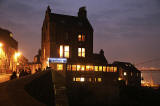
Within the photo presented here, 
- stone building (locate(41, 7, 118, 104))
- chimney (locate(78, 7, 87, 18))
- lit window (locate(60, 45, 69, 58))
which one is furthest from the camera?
chimney (locate(78, 7, 87, 18))

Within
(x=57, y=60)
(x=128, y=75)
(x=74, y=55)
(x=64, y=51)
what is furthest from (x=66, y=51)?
(x=128, y=75)

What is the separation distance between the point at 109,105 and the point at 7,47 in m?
31.4

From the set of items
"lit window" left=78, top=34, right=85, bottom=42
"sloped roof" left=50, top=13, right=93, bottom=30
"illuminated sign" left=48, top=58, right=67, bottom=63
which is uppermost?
"sloped roof" left=50, top=13, right=93, bottom=30

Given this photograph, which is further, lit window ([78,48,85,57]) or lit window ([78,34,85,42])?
lit window ([78,34,85,42])

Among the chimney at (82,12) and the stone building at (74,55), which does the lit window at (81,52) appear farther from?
the chimney at (82,12)

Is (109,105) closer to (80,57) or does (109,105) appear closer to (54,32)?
(80,57)

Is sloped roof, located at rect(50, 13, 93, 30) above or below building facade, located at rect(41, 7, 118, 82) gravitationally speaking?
above

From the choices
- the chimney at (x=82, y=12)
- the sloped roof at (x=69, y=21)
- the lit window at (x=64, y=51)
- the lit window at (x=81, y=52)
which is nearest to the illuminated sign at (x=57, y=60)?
the lit window at (x=64, y=51)

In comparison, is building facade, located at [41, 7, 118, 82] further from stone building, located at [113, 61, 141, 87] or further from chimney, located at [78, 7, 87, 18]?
stone building, located at [113, 61, 141, 87]

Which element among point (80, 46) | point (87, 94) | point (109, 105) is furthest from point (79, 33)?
point (109, 105)

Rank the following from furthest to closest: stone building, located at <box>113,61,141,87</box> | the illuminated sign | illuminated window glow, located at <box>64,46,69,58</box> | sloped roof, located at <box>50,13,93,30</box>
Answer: stone building, located at <box>113,61,141,87</box>, sloped roof, located at <box>50,13,93,30</box>, illuminated window glow, located at <box>64,46,69,58</box>, the illuminated sign

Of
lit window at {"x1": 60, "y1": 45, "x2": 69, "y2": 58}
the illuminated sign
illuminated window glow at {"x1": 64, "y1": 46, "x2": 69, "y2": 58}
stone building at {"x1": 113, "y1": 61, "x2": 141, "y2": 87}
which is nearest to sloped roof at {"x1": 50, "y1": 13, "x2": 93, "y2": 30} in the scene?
lit window at {"x1": 60, "y1": 45, "x2": 69, "y2": 58}

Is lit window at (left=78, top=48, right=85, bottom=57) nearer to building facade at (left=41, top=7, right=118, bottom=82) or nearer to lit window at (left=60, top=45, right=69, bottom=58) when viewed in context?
building facade at (left=41, top=7, right=118, bottom=82)

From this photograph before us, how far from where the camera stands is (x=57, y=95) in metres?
7.59
